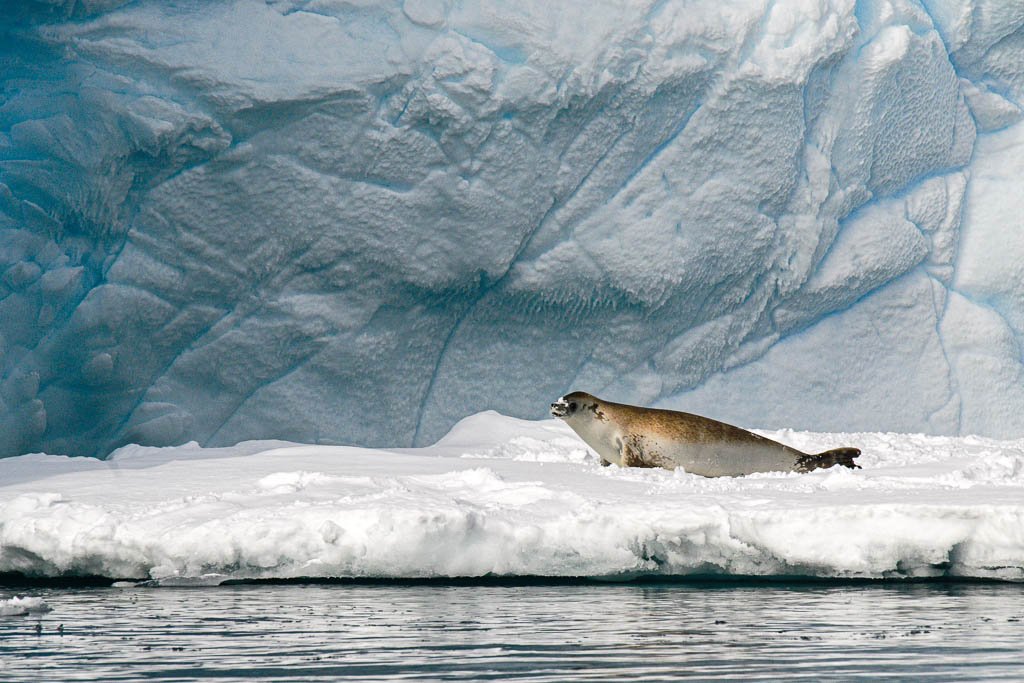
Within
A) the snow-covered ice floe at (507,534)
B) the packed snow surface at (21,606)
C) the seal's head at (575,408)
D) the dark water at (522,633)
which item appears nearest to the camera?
the dark water at (522,633)

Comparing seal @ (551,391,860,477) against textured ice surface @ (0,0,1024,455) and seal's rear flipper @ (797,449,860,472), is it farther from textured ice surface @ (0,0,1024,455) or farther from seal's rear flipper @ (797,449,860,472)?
textured ice surface @ (0,0,1024,455)

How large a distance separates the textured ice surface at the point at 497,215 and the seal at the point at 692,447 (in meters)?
3.72

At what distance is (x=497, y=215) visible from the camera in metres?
11.1

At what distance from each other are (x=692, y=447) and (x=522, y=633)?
389 centimetres

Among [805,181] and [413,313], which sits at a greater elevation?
[805,181]

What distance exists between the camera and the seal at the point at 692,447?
7.55 metres

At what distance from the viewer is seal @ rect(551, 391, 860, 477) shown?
297 inches

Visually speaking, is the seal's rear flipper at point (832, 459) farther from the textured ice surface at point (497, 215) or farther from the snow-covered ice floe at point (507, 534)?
the textured ice surface at point (497, 215)

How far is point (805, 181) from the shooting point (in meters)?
11.9

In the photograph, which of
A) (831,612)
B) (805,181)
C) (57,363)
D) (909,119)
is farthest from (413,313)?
(831,612)

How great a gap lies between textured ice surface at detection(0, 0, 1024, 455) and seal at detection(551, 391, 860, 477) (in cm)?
372

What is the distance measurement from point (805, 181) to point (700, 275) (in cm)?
141

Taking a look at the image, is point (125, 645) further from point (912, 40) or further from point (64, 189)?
point (912, 40)

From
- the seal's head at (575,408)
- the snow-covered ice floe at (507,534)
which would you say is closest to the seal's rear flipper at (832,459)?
the seal's head at (575,408)
